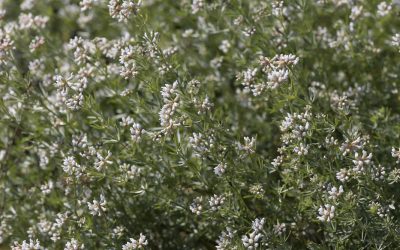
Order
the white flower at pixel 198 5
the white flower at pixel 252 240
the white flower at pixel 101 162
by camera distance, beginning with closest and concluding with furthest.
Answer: the white flower at pixel 252 240 → the white flower at pixel 101 162 → the white flower at pixel 198 5

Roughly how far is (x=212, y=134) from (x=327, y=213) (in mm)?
815

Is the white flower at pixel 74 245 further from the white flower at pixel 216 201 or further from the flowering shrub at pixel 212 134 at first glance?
the white flower at pixel 216 201

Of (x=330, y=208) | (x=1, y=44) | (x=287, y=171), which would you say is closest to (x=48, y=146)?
(x=1, y=44)

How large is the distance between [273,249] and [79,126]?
178 cm

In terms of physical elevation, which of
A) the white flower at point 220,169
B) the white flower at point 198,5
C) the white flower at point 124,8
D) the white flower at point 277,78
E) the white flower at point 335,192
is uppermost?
the white flower at point 198,5

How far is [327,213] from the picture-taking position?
3.58 meters

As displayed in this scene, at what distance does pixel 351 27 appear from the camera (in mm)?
4738

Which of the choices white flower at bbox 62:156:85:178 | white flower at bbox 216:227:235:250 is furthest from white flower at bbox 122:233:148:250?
white flower at bbox 62:156:85:178

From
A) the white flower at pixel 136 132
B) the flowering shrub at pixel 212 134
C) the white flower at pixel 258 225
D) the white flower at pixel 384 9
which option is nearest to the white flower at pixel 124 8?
the flowering shrub at pixel 212 134

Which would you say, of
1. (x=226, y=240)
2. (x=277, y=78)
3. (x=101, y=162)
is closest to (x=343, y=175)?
(x=277, y=78)

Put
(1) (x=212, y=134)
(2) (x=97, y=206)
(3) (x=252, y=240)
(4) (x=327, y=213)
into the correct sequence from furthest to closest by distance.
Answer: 1. (2) (x=97, y=206)
2. (1) (x=212, y=134)
3. (3) (x=252, y=240)
4. (4) (x=327, y=213)

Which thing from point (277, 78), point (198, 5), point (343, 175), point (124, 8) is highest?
point (198, 5)

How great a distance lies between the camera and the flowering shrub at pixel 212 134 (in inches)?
149

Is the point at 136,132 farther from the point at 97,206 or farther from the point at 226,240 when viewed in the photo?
the point at 226,240
